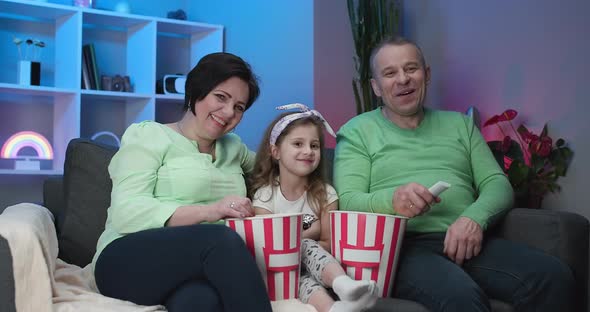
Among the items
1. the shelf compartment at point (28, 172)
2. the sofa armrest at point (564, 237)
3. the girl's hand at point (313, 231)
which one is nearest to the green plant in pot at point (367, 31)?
the girl's hand at point (313, 231)

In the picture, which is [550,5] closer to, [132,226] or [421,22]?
[421,22]

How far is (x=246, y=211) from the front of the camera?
1.57 m

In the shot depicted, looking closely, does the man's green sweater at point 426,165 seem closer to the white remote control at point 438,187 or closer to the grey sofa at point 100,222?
the grey sofa at point 100,222

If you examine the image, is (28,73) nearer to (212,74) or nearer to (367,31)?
(367,31)

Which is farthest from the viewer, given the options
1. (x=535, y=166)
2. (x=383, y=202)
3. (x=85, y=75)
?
(x=85, y=75)

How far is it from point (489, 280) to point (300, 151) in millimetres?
651

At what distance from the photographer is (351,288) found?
142 centimetres

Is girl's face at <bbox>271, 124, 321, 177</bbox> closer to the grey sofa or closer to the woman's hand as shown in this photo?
the woman's hand

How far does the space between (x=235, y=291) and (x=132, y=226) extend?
0.37 metres

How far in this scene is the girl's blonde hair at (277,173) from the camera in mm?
1977

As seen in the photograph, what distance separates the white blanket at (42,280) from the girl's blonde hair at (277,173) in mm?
472

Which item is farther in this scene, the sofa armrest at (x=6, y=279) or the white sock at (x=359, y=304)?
the white sock at (x=359, y=304)

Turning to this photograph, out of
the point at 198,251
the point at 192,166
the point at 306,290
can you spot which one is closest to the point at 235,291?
the point at 198,251

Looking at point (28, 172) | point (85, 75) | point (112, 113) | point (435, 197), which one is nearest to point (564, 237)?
point (435, 197)
